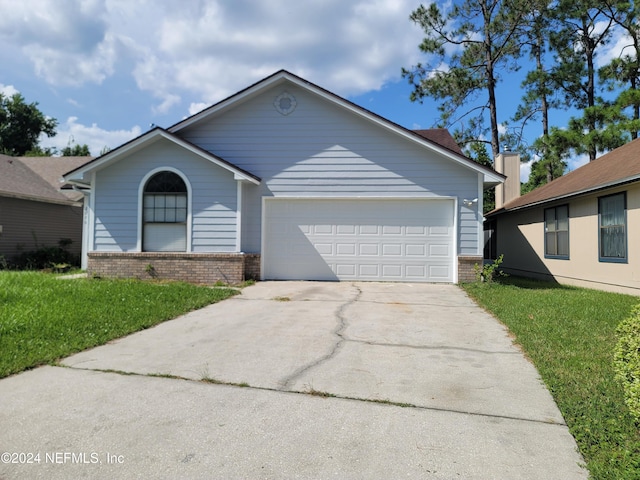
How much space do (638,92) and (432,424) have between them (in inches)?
709

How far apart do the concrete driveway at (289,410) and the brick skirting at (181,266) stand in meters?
4.95

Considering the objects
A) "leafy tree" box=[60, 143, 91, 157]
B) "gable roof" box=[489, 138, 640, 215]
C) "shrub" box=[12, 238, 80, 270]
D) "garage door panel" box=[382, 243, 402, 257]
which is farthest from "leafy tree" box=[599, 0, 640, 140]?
"leafy tree" box=[60, 143, 91, 157]

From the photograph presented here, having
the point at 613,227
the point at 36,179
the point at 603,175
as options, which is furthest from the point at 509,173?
the point at 36,179

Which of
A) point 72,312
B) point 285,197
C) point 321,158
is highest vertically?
point 321,158

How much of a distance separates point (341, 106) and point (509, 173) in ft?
32.2

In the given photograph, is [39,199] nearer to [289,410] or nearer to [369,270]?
[369,270]

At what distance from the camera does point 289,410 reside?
327 centimetres

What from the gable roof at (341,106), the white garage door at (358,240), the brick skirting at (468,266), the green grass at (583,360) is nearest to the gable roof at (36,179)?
the gable roof at (341,106)

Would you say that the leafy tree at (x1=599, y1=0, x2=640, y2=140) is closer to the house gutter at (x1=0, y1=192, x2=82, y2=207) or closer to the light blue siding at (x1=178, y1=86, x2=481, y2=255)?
the light blue siding at (x1=178, y1=86, x2=481, y2=255)

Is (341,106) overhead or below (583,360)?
overhead

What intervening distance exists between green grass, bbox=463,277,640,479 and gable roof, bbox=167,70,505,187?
368cm

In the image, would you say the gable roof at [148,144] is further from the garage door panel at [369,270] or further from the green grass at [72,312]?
the garage door panel at [369,270]

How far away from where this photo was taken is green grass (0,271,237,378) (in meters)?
4.71

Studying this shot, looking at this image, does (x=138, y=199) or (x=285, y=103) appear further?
(x=285, y=103)
